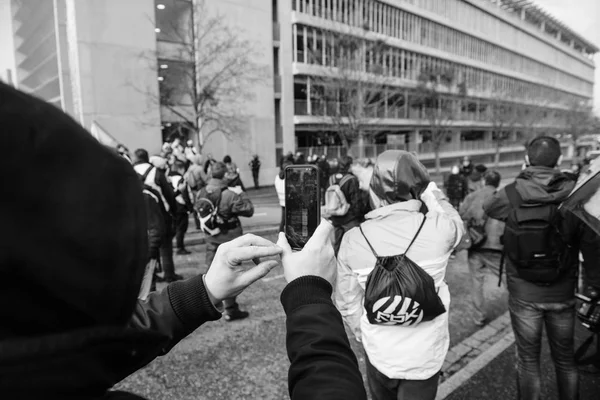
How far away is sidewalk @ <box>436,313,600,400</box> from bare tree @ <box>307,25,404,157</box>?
21155 mm

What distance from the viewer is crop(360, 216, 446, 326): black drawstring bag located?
80.6 inches

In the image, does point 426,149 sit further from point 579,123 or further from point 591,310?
point 591,310

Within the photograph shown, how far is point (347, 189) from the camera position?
6008mm

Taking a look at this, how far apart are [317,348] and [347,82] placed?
24739mm

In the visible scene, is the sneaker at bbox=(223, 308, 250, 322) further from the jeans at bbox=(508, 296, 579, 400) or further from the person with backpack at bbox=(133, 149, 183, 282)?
the jeans at bbox=(508, 296, 579, 400)

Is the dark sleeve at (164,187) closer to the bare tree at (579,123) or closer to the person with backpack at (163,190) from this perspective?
the person with backpack at (163,190)

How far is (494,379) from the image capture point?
11.3 feet

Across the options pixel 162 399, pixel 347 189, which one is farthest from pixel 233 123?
pixel 162 399

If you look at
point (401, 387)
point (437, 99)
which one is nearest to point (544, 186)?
point (401, 387)

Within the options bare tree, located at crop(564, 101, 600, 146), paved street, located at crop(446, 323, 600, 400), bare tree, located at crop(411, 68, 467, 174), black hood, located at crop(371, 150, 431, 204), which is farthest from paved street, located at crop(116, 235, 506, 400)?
bare tree, located at crop(564, 101, 600, 146)

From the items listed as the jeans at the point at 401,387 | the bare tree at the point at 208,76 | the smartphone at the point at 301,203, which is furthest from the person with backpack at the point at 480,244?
the bare tree at the point at 208,76

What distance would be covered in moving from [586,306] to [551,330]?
366mm

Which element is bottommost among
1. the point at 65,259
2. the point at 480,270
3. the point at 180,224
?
the point at 480,270

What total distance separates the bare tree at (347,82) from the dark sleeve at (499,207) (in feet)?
70.4
